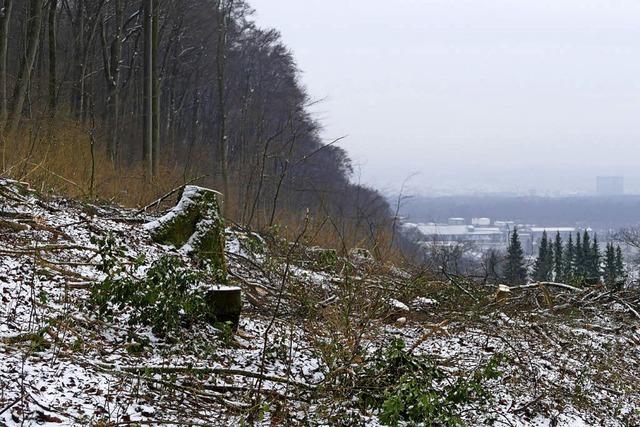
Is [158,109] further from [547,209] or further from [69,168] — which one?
[547,209]

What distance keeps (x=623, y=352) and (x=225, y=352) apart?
4416 millimetres

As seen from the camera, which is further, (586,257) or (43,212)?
(586,257)

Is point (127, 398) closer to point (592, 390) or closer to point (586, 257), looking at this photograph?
point (592, 390)

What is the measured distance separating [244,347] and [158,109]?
11185 mm

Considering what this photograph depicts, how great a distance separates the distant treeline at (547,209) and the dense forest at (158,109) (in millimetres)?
30783

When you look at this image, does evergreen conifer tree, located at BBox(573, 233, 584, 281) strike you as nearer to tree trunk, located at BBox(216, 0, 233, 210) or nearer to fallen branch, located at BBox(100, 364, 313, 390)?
tree trunk, located at BBox(216, 0, 233, 210)

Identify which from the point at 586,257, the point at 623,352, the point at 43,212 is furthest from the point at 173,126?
the point at 623,352

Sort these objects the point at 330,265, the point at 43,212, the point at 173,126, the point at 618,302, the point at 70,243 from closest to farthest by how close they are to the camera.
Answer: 1. the point at 70,243
2. the point at 43,212
3. the point at 330,265
4. the point at 618,302
5. the point at 173,126

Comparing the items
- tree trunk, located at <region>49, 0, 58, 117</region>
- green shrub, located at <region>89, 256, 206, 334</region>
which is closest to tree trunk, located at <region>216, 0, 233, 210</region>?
tree trunk, located at <region>49, 0, 58, 117</region>

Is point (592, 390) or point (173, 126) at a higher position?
point (173, 126)

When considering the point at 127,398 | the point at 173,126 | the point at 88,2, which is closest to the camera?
the point at 127,398

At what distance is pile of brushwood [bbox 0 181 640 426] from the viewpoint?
3684 millimetres

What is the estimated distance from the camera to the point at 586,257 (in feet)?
89.4

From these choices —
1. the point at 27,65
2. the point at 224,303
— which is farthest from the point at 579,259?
the point at 224,303
